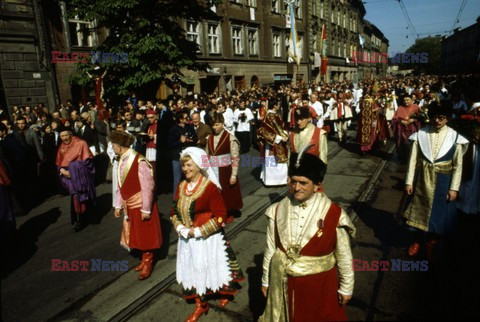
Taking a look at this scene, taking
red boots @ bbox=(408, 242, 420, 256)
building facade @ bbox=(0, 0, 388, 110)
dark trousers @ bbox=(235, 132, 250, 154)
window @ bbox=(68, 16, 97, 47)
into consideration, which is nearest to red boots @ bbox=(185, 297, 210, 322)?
red boots @ bbox=(408, 242, 420, 256)

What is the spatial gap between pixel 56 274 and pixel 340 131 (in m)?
10.9

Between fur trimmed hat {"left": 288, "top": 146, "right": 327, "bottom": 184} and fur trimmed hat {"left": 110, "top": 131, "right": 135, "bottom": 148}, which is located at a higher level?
fur trimmed hat {"left": 110, "top": 131, "right": 135, "bottom": 148}

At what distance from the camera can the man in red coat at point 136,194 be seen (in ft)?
13.7

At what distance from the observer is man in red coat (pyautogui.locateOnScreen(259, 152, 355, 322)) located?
7.73ft

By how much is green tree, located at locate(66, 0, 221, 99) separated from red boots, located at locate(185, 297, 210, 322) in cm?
951

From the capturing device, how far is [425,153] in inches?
168

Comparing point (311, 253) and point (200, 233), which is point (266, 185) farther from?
point (311, 253)

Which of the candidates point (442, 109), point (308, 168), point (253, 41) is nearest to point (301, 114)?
point (442, 109)

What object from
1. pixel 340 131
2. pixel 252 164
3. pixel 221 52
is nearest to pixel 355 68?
pixel 221 52

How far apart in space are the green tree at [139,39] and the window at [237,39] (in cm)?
1431

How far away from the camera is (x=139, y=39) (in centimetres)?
1166

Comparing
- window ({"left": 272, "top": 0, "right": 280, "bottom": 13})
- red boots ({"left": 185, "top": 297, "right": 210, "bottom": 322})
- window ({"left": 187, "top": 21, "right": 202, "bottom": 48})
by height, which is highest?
window ({"left": 272, "top": 0, "right": 280, "bottom": 13})

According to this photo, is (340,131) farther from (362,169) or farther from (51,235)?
(51,235)

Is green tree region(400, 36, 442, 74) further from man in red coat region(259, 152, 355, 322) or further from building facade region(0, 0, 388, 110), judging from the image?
man in red coat region(259, 152, 355, 322)
